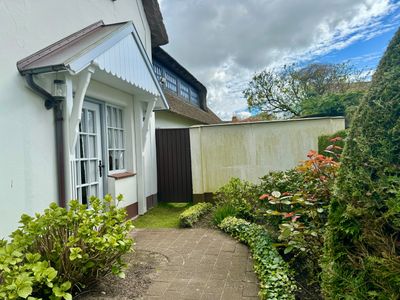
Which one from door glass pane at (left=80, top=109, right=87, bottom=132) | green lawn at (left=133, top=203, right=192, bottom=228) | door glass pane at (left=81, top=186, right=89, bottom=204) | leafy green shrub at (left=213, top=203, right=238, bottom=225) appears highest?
door glass pane at (left=80, top=109, right=87, bottom=132)

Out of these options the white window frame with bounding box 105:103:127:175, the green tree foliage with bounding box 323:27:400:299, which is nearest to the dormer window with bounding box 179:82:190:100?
the white window frame with bounding box 105:103:127:175

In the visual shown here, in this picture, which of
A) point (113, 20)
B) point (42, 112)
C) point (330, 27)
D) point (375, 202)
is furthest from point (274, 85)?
point (375, 202)

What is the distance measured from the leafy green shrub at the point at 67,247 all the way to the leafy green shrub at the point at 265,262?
158cm

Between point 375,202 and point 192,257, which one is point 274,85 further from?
point 375,202

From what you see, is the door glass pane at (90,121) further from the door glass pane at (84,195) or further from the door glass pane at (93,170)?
the door glass pane at (84,195)

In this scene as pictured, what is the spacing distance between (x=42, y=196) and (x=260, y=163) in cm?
567

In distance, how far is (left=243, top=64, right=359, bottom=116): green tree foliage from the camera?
1916 cm

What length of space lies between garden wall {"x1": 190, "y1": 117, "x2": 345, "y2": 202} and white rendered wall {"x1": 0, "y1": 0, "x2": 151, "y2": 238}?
4508 mm

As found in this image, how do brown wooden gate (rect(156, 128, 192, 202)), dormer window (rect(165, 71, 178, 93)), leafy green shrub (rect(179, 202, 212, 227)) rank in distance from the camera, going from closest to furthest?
1. leafy green shrub (rect(179, 202, 212, 227))
2. brown wooden gate (rect(156, 128, 192, 202))
3. dormer window (rect(165, 71, 178, 93))

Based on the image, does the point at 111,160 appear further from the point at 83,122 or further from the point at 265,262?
the point at 265,262

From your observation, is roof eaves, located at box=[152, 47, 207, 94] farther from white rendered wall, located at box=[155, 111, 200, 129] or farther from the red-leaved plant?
the red-leaved plant

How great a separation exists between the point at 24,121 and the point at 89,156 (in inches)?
71.8

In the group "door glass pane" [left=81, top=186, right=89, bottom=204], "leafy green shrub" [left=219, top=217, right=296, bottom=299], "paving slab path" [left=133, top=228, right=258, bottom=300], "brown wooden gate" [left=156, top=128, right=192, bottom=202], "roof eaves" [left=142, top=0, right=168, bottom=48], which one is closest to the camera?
"leafy green shrub" [left=219, top=217, right=296, bottom=299]

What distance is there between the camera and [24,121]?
3.86m
